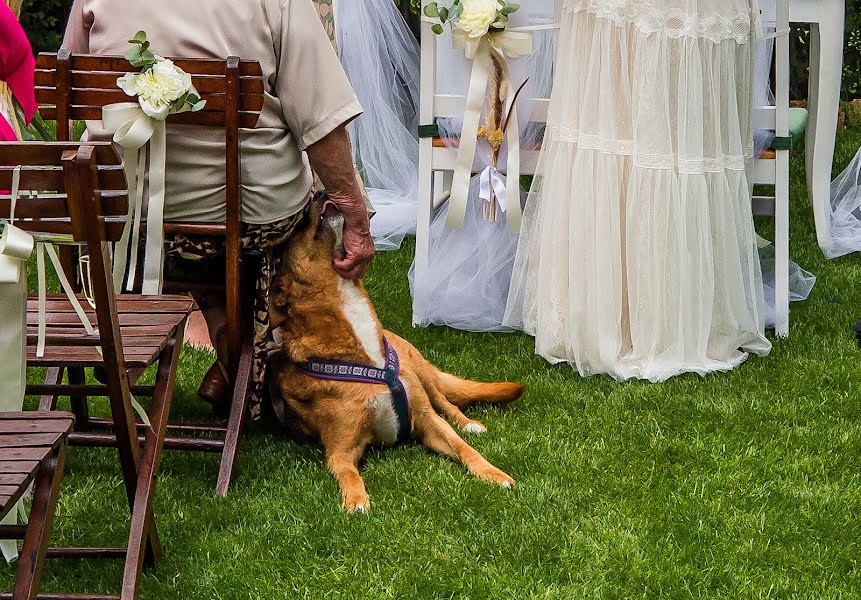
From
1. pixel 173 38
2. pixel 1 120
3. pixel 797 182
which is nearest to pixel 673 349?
pixel 173 38

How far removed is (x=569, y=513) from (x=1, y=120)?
2.35 meters

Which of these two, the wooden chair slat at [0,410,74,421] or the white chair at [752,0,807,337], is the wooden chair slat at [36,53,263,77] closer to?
the wooden chair slat at [0,410,74,421]

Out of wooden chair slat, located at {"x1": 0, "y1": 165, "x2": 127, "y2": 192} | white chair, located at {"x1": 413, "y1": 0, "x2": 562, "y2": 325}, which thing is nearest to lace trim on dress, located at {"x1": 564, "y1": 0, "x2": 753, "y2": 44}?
white chair, located at {"x1": 413, "y1": 0, "x2": 562, "y2": 325}

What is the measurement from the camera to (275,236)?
362 cm

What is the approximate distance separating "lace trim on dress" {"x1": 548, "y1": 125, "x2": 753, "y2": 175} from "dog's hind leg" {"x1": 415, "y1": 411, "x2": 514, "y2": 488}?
52.3 inches

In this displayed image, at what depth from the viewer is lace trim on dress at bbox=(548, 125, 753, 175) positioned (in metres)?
4.35

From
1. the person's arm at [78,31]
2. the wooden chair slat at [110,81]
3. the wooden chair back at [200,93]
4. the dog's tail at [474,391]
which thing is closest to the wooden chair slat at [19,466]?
the wooden chair back at [200,93]

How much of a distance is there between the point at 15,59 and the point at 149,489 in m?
2.11

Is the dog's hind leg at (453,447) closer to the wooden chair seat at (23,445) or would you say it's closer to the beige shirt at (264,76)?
the beige shirt at (264,76)

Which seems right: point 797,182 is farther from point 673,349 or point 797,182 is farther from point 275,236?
point 275,236

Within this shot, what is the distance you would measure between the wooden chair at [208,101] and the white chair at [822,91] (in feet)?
9.91

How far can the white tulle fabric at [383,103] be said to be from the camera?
21.3 ft

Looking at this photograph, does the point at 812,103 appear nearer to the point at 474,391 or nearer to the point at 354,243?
the point at 474,391

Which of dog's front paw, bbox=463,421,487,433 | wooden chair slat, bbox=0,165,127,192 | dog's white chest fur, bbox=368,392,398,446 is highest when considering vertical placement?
wooden chair slat, bbox=0,165,127,192
